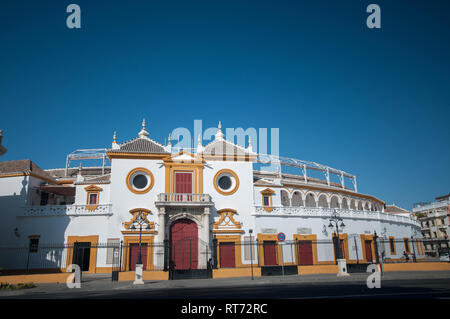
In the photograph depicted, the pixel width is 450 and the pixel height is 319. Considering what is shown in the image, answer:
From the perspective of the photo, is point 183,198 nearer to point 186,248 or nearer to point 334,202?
point 186,248

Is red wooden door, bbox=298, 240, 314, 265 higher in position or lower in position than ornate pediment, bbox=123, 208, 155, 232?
lower

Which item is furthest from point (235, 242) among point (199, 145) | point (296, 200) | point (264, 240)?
point (296, 200)

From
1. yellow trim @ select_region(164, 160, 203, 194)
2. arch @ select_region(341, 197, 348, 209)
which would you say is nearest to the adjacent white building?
arch @ select_region(341, 197, 348, 209)

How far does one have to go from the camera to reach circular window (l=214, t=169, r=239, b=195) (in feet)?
96.2

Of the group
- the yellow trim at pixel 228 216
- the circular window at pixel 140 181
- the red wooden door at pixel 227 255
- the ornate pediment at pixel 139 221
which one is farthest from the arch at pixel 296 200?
the ornate pediment at pixel 139 221

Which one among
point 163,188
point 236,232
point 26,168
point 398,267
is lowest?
point 398,267

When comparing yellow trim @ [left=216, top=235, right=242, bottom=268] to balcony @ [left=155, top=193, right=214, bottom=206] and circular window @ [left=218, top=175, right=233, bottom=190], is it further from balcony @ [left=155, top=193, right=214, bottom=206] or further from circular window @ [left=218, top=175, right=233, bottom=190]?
circular window @ [left=218, top=175, right=233, bottom=190]

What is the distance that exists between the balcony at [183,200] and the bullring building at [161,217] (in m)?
0.08

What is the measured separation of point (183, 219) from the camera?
27188mm

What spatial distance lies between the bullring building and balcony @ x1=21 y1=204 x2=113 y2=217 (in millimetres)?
82
